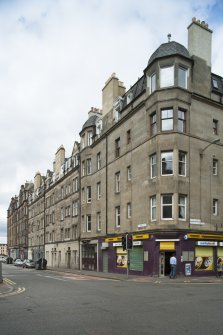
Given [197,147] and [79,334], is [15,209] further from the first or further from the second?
[79,334]

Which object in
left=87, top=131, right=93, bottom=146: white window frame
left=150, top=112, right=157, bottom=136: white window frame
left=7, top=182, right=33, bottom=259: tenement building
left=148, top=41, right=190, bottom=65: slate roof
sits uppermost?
left=148, top=41, right=190, bottom=65: slate roof

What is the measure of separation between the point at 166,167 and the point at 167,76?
7.17m

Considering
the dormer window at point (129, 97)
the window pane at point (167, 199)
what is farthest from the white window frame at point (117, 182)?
the window pane at point (167, 199)

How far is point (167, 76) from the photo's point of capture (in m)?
31.6

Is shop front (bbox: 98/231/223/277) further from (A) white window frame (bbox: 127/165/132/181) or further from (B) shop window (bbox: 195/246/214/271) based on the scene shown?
(A) white window frame (bbox: 127/165/132/181)

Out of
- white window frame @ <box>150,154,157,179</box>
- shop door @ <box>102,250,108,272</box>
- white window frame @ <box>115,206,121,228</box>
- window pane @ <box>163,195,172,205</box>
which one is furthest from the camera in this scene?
shop door @ <box>102,250,108,272</box>

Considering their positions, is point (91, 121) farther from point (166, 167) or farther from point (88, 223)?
point (166, 167)

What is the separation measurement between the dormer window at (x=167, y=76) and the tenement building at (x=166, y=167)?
0.25ft

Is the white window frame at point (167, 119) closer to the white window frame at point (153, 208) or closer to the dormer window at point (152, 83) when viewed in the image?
the dormer window at point (152, 83)

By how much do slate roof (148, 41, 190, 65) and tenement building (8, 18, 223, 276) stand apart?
0.25ft

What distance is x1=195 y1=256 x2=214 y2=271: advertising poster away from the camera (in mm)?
30750

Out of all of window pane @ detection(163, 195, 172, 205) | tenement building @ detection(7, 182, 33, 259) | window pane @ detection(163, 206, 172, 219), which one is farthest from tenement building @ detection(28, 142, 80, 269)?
window pane @ detection(163, 195, 172, 205)

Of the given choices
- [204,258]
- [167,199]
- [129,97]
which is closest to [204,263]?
[204,258]

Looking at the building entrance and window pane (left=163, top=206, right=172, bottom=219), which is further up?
window pane (left=163, top=206, right=172, bottom=219)
